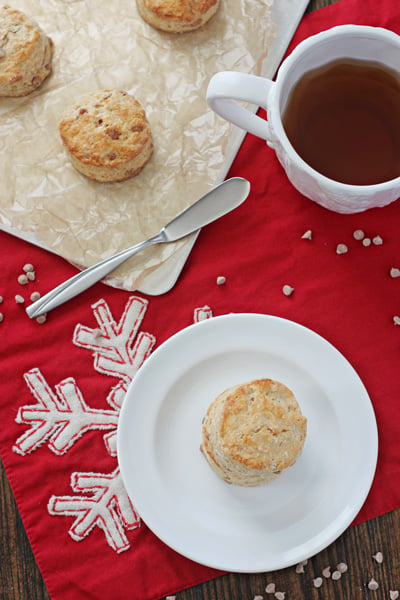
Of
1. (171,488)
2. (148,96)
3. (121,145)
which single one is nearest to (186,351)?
(171,488)

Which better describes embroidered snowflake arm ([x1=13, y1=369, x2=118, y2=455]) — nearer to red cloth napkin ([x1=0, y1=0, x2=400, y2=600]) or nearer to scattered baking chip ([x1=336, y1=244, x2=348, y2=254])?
red cloth napkin ([x1=0, y1=0, x2=400, y2=600])

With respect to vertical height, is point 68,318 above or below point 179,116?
below

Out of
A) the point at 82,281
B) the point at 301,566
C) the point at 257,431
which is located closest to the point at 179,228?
the point at 82,281

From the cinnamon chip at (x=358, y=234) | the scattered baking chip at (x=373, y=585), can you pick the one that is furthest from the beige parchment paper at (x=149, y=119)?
the scattered baking chip at (x=373, y=585)

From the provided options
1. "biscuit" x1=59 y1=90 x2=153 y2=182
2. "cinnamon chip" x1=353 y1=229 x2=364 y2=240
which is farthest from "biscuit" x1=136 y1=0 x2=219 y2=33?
"cinnamon chip" x1=353 y1=229 x2=364 y2=240

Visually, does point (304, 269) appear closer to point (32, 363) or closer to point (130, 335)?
point (130, 335)
